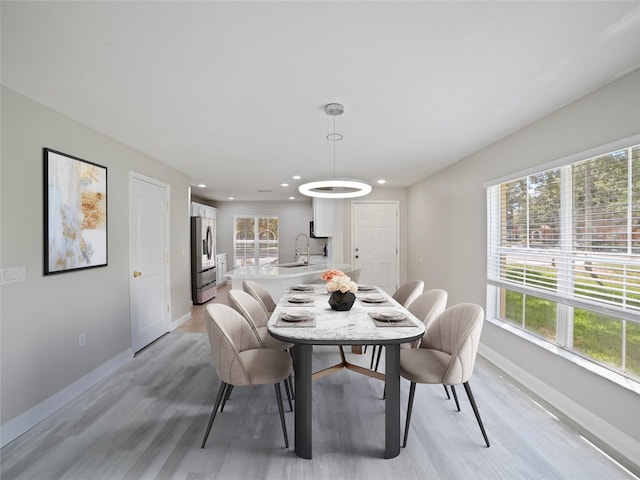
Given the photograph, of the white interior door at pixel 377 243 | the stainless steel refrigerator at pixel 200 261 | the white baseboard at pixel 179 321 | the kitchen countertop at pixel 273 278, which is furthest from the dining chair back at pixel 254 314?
the white interior door at pixel 377 243

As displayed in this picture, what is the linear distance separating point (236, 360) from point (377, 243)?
199 inches

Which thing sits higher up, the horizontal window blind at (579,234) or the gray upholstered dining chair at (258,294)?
the horizontal window blind at (579,234)

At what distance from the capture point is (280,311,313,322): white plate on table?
2.29m

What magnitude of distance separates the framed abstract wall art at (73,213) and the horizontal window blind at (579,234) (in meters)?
3.98

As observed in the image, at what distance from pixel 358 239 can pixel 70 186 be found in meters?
4.95

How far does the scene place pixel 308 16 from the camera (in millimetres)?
1482

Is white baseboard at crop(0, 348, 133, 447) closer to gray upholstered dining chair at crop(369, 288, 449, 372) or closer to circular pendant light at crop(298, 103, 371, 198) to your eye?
circular pendant light at crop(298, 103, 371, 198)

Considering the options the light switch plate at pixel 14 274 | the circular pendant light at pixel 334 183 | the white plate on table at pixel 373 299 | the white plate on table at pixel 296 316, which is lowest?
the white plate on table at pixel 296 316

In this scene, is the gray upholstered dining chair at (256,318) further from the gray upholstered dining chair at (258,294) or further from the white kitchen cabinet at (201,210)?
the white kitchen cabinet at (201,210)

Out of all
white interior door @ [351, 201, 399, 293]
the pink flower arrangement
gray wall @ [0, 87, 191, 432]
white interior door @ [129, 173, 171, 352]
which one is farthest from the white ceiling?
white interior door @ [351, 201, 399, 293]

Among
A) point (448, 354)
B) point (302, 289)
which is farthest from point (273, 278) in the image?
point (448, 354)

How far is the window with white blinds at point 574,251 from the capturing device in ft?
6.84

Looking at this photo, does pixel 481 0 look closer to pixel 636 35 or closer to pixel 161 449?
pixel 636 35

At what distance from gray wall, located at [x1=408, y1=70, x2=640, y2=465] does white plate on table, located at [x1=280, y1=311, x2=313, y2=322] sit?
6.55 ft
